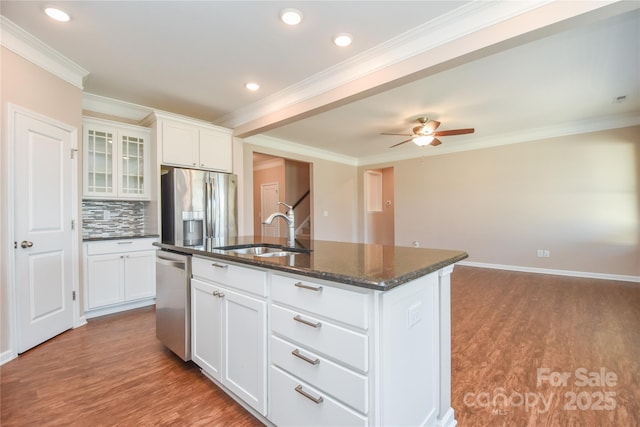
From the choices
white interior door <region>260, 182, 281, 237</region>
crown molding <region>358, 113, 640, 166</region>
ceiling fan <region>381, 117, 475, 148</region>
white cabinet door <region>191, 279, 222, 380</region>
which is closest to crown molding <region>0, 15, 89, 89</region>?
white cabinet door <region>191, 279, 222, 380</region>

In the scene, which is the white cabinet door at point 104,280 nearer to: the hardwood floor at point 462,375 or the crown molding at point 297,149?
the hardwood floor at point 462,375

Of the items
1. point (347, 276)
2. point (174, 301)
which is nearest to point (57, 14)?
point (174, 301)

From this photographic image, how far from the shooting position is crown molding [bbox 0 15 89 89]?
2.23 meters

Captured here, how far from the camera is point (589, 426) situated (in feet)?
4.99

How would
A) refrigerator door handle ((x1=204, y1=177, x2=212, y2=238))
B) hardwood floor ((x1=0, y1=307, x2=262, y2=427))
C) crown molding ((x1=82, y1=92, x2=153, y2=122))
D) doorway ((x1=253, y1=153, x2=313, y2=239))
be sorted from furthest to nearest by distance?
doorway ((x1=253, y1=153, x2=313, y2=239)), refrigerator door handle ((x1=204, y1=177, x2=212, y2=238)), crown molding ((x1=82, y1=92, x2=153, y2=122)), hardwood floor ((x1=0, y1=307, x2=262, y2=427))

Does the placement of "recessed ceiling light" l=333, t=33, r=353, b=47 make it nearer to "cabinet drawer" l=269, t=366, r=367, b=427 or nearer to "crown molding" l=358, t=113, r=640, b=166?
"cabinet drawer" l=269, t=366, r=367, b=427

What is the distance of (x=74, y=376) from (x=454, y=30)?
12.3 feet

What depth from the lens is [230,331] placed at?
167cm

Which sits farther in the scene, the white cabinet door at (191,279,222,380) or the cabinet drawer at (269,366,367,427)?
the white cabinet door at (191,279,222,380)

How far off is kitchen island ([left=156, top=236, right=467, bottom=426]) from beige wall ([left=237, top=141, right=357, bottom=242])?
4.35 m

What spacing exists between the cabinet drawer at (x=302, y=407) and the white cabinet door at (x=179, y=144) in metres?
3.14

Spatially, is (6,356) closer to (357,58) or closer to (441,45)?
(357,58)

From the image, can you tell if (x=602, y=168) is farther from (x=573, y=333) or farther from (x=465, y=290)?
(x=573, y=333)

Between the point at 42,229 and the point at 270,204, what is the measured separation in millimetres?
5188
